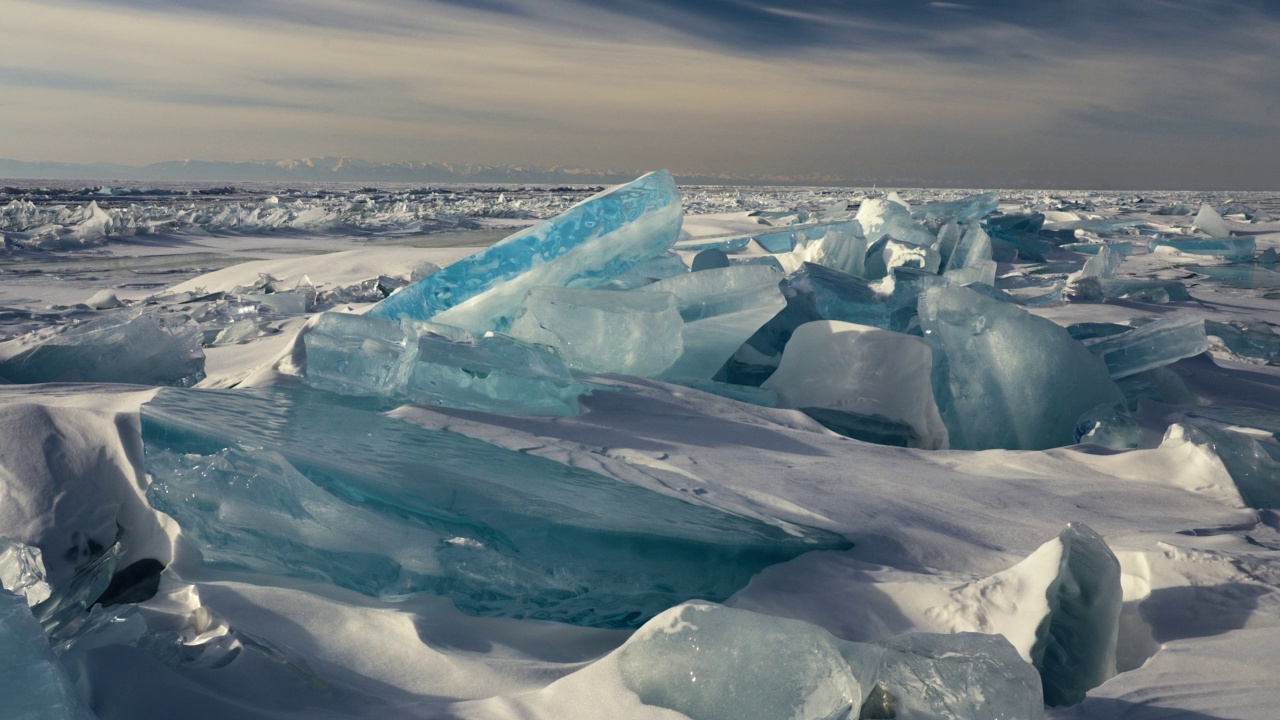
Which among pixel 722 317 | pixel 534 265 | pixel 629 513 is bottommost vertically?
pixel 629 513

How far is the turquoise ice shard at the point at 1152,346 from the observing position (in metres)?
2.55

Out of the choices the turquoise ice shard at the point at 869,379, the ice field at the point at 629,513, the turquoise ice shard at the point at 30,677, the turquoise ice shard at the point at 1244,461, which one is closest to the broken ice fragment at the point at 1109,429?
the ice field at the point at 629,513

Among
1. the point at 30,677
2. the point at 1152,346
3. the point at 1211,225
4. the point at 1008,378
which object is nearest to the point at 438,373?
the point at 30,677

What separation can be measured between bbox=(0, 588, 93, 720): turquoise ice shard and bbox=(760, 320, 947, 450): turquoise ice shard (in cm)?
182

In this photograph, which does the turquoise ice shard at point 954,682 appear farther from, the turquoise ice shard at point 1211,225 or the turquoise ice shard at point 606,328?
the turquoise ice shard at point 1211,225

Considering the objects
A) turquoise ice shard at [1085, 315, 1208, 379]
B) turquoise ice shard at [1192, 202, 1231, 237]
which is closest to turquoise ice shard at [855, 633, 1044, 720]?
turquoise ice shard at [1085, 315, 1208, 379]

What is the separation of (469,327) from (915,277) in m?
1.74

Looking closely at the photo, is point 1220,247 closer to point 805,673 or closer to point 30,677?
point 805,673

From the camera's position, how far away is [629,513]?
4.70ft

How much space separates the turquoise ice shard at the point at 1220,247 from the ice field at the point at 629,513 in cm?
546

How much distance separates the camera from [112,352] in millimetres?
2445

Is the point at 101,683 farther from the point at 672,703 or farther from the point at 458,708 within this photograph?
the point at 672,703

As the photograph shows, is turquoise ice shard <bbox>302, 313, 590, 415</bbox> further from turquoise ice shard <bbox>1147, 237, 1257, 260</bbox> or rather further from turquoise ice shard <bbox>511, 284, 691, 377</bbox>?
turquoise ice shard <bbox>1147, 237, 1257, 260</bbox>

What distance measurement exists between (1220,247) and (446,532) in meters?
8.34
